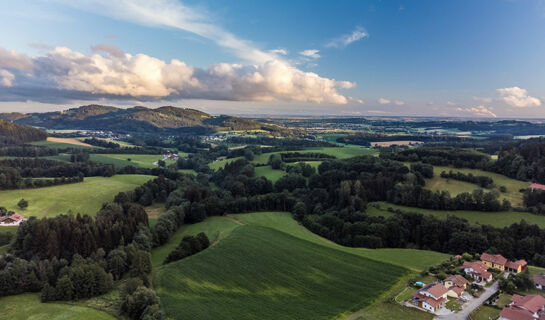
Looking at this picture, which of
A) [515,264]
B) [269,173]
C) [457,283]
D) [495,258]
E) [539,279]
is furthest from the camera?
[269,173]

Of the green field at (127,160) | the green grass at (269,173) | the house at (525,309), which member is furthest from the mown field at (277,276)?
the green field at (127,160)

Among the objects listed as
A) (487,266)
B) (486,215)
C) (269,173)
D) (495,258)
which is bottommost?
(269,173)

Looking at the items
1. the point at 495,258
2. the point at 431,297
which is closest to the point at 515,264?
the point at 495,258

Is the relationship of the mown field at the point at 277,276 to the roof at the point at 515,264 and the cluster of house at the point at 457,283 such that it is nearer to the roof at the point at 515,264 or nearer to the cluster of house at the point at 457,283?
the cluster of house at the point at 457,283

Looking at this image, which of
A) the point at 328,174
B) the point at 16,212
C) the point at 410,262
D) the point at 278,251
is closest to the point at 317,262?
the point at 278,251

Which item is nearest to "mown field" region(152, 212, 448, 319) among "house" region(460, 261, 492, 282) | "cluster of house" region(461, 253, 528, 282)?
"house" region(460, 261, 492, 282)

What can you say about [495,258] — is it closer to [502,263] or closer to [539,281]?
[502,263]
